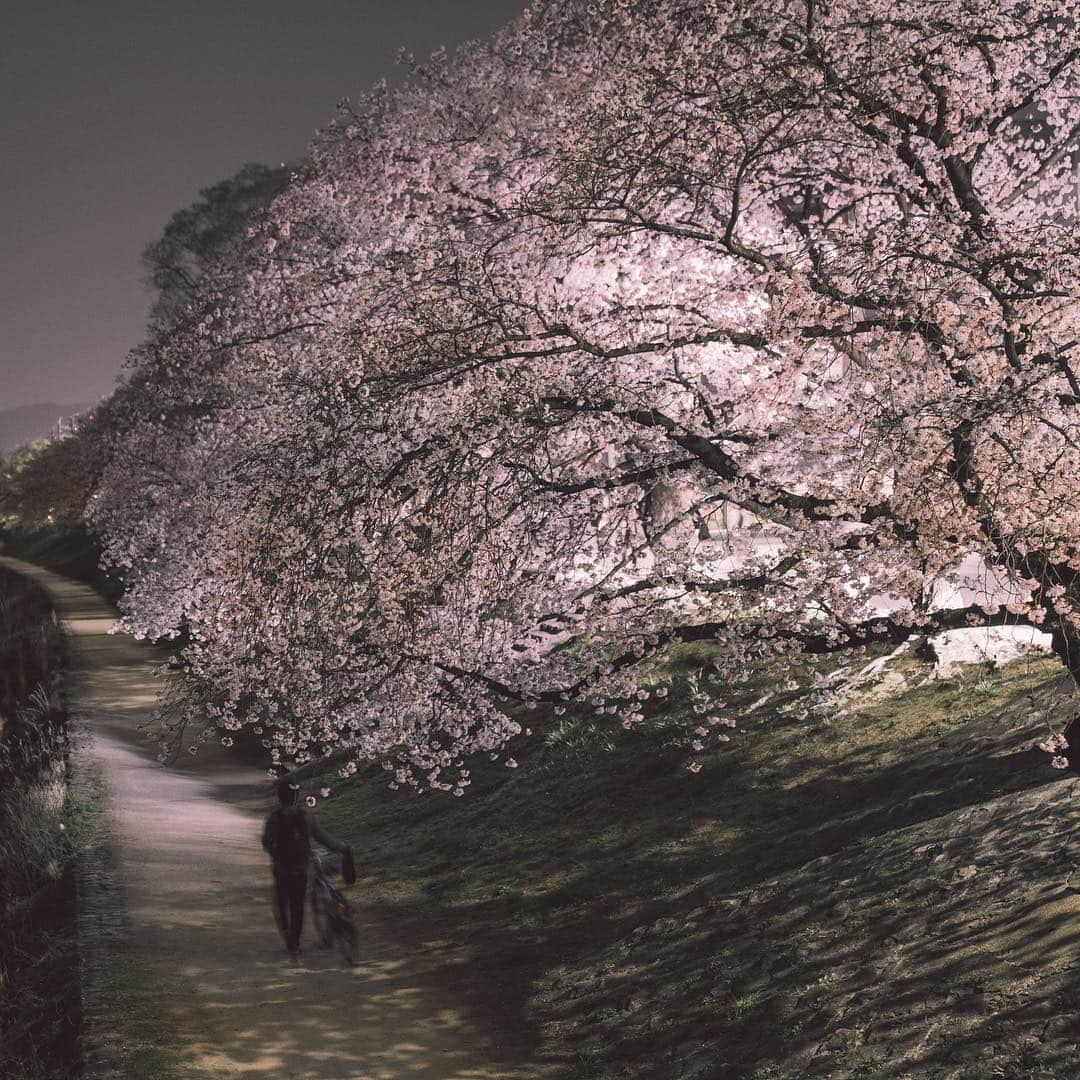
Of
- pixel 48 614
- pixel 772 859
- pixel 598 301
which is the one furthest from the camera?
pixel 48 614

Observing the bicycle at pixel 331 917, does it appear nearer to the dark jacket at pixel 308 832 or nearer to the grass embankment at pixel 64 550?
the dark jacket at pixel 308 832

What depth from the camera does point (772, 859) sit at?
11.9 meters

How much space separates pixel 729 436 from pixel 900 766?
488 cm

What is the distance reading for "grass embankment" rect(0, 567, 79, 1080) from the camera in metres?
10.5

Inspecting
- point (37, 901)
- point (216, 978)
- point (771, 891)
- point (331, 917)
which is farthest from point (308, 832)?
point (37, 901)

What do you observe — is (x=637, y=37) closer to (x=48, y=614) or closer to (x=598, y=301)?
(x=598, y=301)

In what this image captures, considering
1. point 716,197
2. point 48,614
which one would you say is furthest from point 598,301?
point 48,614

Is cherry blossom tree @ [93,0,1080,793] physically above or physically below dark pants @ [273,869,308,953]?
above

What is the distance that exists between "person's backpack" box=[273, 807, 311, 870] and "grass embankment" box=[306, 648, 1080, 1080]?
6.20 ft

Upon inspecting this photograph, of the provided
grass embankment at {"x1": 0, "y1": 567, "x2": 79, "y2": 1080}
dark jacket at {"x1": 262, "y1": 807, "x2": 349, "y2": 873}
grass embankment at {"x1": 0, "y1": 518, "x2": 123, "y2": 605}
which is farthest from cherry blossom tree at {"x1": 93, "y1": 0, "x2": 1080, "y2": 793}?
grass embankment at {"x1": 0, "y1": 518, "x2": 123, "y2": 605}

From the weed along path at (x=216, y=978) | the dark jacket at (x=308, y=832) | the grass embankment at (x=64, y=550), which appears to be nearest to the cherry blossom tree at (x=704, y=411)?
the dark jacket at (x=308, y=832)

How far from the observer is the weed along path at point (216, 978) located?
9375mm

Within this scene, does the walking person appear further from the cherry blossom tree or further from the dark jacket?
the cherry blossom tree

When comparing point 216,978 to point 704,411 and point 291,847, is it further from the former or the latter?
point 704,411
